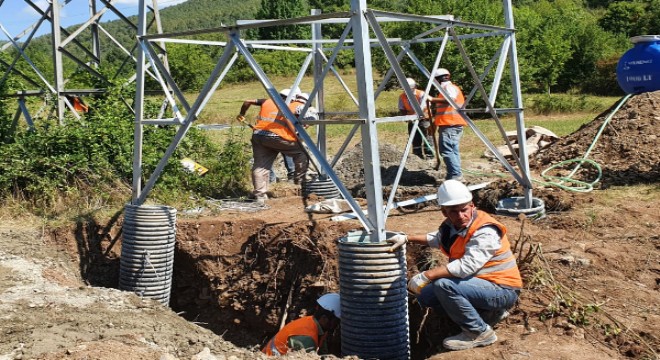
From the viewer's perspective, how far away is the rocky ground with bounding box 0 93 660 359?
504 centimetres

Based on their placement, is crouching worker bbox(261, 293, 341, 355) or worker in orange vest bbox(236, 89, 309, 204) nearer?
crouching worker bbox(261, 293, 341, 355)

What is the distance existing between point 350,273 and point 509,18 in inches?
150

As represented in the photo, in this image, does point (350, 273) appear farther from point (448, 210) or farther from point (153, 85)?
point (153, 85)

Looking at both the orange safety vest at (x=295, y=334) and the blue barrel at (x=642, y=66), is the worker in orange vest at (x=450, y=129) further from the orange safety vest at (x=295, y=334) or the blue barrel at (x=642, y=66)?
the blue barrel at (x=642, y=66)

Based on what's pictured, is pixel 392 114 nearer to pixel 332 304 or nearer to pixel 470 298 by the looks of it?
pixel 332 304

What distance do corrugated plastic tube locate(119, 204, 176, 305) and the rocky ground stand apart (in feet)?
1.97

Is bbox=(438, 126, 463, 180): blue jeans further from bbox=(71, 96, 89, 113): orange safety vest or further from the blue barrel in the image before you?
bbox=(71, 96, 89, 113): orange safety vest

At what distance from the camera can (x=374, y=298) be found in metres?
5.17

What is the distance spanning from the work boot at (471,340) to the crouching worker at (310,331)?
1.04 metres

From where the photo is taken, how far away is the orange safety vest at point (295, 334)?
18.7ft

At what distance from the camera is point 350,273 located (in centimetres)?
522

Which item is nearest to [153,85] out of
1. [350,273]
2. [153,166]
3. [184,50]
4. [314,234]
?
[184,50]

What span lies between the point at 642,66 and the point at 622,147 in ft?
7.61

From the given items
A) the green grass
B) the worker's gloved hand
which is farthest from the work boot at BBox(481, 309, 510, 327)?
the green grass
